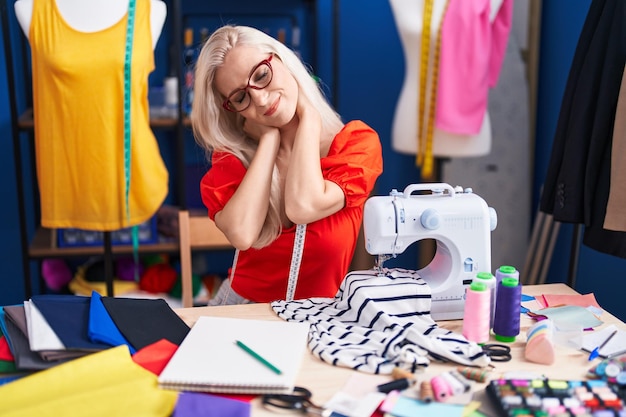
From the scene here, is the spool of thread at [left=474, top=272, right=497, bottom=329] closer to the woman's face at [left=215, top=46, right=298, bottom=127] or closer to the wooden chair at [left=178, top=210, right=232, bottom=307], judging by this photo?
the woman's face at [left=215, top=46, right=298, bottom=127]

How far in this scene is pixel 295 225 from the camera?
1.93m

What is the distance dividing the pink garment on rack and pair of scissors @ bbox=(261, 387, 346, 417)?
6.57 ft

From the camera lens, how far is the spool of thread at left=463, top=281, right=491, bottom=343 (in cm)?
143

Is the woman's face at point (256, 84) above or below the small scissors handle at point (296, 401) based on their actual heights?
above

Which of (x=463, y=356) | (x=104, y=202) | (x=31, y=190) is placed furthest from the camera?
(x=31, y=190)

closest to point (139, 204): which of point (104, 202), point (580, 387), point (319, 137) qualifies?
point (104, 202)

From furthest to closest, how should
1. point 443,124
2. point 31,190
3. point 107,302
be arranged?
point 31,190 < point 443,124 < point 107,302

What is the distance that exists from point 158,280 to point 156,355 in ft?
6.29

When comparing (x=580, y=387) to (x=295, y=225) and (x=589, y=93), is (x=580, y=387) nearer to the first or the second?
(x=295, y=225)

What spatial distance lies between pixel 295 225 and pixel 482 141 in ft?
4.77

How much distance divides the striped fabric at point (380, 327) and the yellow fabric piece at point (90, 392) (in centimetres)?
35

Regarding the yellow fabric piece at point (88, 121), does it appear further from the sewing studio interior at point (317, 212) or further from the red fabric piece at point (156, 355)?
the red fabric piece at point (156, 355)

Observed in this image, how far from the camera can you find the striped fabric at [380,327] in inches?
52.7

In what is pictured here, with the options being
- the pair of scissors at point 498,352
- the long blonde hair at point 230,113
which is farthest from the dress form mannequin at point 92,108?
the pair of scissors at point 498,352
